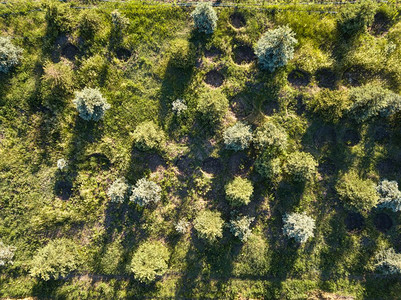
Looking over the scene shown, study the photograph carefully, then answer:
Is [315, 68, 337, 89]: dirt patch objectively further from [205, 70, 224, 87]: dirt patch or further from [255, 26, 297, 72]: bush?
[205, 70, 224, 87]: dirt patch

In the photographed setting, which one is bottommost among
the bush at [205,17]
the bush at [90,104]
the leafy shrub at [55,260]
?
the leafy shrub at [55,260]

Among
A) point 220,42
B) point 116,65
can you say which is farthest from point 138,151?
point 220,42

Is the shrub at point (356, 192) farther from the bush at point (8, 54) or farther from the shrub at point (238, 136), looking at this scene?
the bush at point (8, 54)

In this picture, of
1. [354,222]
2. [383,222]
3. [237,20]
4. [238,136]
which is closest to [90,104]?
[238,136]

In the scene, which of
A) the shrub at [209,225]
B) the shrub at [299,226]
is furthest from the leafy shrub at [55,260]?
the shrub at [299,226]

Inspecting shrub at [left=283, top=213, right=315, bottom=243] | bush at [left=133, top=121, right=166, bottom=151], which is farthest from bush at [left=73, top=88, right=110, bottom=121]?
shrub at [left=283, top=213, right=315, bottom=243]
